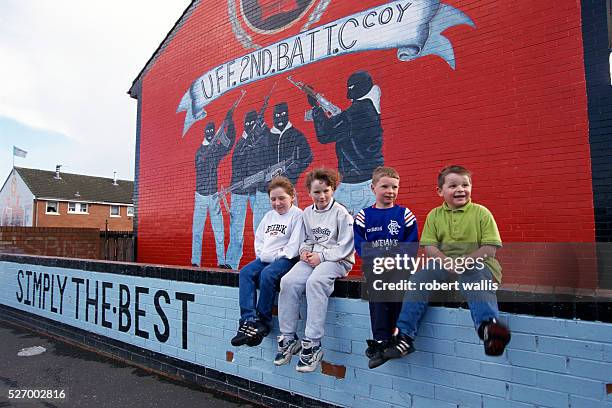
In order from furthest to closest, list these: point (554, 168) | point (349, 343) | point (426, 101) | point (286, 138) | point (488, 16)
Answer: point (286, 138), point (426, 101), point (488, 16), point (554, 168), point (349, 343)

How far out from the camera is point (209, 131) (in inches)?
324

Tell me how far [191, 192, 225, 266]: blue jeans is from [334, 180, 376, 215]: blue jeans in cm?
276

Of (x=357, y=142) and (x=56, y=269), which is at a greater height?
(x=357, y=142)

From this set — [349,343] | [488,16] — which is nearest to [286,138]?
[488,16]

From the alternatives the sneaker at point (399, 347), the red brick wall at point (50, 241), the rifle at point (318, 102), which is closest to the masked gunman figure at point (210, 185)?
the rifle at point (318, 102)

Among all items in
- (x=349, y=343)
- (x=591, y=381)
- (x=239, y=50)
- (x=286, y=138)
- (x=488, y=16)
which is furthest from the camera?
(x=239, y=50)

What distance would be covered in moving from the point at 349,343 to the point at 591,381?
57.7 inches

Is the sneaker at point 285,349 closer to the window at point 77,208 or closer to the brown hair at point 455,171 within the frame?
the brown hair at point 455,171

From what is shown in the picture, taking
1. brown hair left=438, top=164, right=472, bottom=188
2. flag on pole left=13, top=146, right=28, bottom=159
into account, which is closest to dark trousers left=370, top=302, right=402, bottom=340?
brown hair left=438, top=164, right=472, bottom=188

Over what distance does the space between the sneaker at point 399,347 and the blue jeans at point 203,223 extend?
5591mm

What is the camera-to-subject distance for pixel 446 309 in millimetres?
2510

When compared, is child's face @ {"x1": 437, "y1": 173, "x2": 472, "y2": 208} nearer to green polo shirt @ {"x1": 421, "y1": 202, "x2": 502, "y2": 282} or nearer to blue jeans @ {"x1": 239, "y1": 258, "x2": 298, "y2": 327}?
green polo shirt @ {"x1": 421, "y1": 202, "x2": 502, "y2": 282}

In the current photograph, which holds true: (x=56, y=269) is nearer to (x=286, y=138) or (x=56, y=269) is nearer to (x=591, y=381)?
(x=286, y=138)

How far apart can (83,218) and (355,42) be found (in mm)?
32255
